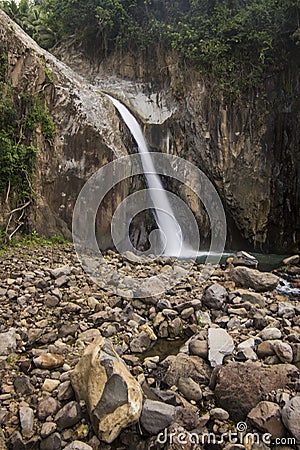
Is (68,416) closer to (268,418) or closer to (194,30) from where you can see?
(268,418)

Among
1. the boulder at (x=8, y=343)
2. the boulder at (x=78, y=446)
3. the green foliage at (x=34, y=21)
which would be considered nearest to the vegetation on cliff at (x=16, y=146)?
the boulder at (x=8, y=343)

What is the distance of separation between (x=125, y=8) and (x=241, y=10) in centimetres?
472

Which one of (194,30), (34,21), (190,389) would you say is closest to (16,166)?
(190,389)

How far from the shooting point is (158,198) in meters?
12.1

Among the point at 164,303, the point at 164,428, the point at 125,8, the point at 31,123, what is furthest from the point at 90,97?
the point at 164,428

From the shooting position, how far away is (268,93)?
12.8 m

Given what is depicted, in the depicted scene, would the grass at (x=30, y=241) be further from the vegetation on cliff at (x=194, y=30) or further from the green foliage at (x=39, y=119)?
the vegetation on cliff at (x=194, y=30)

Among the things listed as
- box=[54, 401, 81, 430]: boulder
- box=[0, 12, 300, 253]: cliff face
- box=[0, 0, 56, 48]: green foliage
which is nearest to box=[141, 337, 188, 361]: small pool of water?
box=[54, 401, 81, 430]: boulder

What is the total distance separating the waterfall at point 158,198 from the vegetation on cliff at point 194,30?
3.50 metres

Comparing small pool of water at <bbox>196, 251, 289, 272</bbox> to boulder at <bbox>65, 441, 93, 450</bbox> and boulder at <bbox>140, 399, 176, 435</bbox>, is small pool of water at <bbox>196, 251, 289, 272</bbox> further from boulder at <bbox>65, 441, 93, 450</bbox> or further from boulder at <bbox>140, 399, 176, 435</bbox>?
boulder at <bbox>65, 441, 93, 450</bbox>

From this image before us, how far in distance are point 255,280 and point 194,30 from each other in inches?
415

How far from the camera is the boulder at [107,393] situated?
323 cm

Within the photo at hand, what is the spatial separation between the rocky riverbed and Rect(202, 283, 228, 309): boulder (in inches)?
0.9

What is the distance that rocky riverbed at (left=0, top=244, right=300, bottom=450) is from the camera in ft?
10.7
